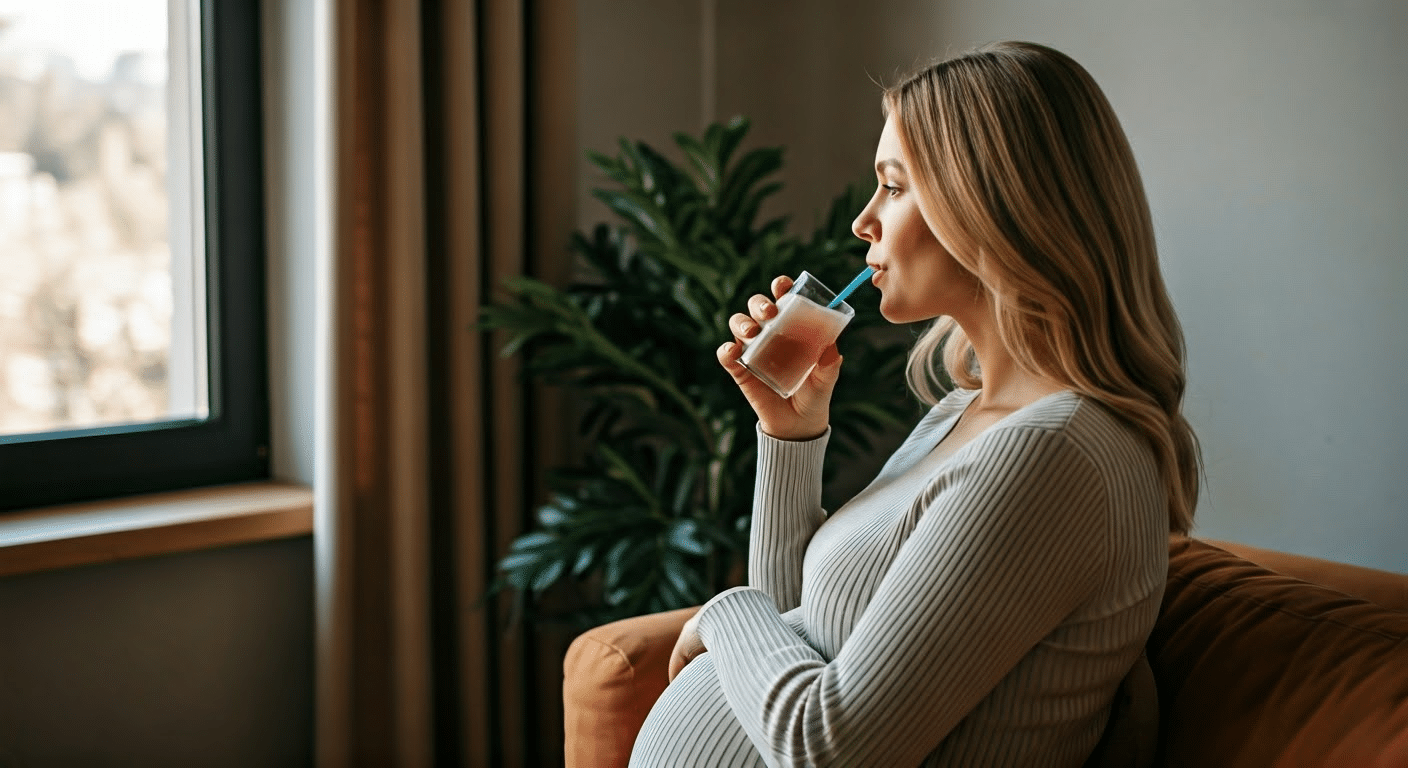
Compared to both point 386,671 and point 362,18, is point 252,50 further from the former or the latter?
point 386,671

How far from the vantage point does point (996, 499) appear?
0.98 m

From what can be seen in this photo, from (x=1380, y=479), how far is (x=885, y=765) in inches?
47.0

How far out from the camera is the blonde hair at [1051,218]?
1.09 meters

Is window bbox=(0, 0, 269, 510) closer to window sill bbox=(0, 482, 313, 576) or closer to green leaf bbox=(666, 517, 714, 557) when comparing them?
window sill bbox=(0, 482, 313, 576)

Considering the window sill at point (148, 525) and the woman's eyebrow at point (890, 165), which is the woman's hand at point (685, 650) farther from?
the window sill at point (148, 525)

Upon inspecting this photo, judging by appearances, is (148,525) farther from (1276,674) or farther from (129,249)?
(1276,674)

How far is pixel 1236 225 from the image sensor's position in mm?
1955

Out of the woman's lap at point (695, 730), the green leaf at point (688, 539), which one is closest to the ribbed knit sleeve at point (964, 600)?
the woman's lap at point (695, 730)

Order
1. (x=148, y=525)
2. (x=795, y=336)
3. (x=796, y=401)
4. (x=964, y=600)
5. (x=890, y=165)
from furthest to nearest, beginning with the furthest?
(x=148, y=525) → (x=796, y=401) → (x=795, y=336) → (x=890, y=165) → (x=964, y=600)

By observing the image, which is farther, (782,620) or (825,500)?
(825,500)

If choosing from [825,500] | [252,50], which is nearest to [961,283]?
[825,500]

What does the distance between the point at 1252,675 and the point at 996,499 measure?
37cm

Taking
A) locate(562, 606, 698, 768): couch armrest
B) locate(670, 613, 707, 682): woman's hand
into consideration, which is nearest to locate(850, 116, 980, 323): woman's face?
locate(670, 613, 707, 682): woman's hand

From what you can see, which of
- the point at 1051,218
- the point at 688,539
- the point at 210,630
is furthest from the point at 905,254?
the point at 210,630
